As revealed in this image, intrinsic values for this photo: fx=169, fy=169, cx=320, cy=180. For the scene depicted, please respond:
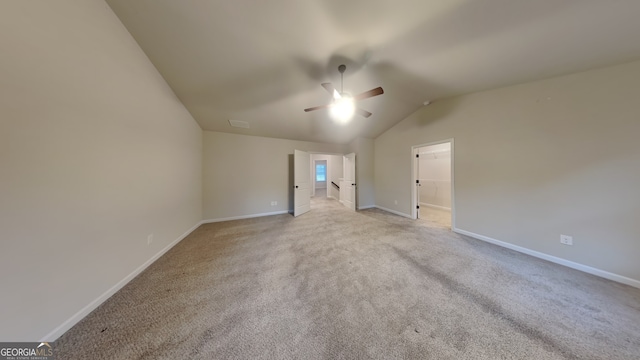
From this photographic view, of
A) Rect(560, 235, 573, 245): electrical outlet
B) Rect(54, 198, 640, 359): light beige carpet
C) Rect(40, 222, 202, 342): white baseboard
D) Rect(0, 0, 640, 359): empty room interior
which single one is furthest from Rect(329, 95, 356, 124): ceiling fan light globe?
Rect(560, 235, 573, 245): electrical outlet

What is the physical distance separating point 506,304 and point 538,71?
303 centimetres

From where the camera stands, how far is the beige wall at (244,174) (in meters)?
4.23

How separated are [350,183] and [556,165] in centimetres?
396

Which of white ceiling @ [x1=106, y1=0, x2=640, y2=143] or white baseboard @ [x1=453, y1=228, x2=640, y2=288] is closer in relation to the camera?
white ceiling @ [x1=106, y1=0, x2=640, y2=143]

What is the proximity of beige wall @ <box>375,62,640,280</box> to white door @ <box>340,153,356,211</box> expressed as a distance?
8.10ft

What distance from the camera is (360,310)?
5.24ft

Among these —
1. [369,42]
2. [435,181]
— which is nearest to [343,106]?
[369,42]

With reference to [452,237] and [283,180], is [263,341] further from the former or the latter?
[283,180]

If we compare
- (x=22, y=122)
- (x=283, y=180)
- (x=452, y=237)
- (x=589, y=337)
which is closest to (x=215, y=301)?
(x=22, y=122)

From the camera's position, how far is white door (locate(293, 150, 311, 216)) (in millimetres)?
4762

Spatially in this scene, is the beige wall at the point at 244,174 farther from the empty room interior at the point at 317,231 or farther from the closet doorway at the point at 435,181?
the closet doorway at the point at 435,181

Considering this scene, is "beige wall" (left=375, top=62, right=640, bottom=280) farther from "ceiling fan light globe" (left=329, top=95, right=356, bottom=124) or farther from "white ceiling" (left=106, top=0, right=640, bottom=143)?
"ceiling fan light globe" (left=329, top=95, right=356, bottom=124)

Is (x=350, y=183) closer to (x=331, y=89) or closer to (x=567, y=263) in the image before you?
(x=331, y=89)

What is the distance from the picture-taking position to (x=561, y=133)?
7.68 feet
